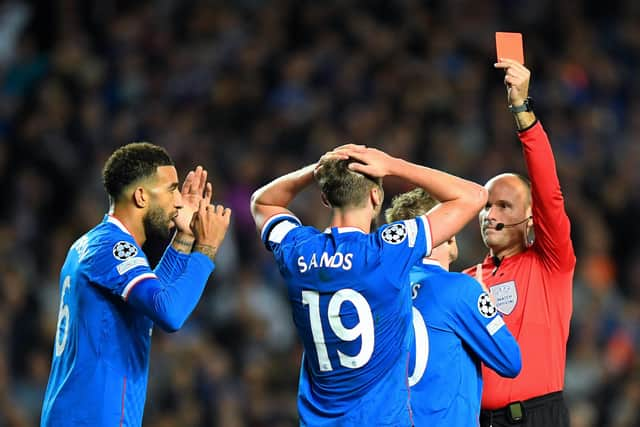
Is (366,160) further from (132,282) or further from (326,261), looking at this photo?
(132,282)

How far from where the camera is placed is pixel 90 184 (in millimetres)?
9102

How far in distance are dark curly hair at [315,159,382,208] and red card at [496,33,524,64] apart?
960 millimetres

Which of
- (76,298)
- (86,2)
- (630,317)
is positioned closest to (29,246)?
(86,2)

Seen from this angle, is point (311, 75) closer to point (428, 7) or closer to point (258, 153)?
point (258, 153)

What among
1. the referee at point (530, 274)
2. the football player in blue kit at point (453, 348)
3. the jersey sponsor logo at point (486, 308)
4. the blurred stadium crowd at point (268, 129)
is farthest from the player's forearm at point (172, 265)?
the blurred stadium crowd at point (268, 129)

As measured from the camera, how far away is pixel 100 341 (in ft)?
12.9

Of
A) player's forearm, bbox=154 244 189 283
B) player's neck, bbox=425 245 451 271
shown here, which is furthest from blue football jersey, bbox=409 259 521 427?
player's forearm, bbox=154 244 189 283

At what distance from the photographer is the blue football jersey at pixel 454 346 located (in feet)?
13.0

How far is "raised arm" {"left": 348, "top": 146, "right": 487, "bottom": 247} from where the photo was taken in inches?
150

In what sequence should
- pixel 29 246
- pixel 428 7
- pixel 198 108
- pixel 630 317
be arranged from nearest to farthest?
pixel 29 246 < pixel 630 317 < pixel 198 108 < pixel 428 7

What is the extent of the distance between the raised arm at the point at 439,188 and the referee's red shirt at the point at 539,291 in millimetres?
579

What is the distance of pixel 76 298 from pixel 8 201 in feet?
17.8

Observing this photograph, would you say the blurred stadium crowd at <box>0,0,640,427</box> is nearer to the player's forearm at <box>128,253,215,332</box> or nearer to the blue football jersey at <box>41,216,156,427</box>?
the blue football jersey at <box>41,216,156,427</box>

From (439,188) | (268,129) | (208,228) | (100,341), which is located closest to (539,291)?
(439,188)
